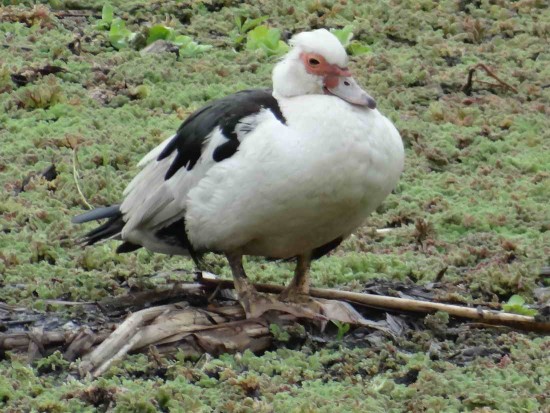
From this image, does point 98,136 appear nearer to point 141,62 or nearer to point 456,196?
point 141,62

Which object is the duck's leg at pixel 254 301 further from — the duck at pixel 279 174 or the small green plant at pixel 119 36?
the small green plant at pixel 119 36

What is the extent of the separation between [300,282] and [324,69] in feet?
3.24

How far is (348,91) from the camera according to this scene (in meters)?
6.31

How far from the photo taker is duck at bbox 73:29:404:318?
19.5 feet

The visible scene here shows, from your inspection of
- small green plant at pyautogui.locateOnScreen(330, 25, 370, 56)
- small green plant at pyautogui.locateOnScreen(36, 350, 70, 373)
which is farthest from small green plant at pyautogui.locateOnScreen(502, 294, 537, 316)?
small green plant at pyautogui.locateOnScreen(330, 25, 370, 56)

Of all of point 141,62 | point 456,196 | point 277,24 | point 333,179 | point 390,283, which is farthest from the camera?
point 277,24

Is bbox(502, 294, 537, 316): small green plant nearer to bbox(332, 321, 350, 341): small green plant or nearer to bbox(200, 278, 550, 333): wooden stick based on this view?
bbox(200, 278, 550, 333): wooden stick

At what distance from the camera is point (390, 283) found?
7113 millimetres

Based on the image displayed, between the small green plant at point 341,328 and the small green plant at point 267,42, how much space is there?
4.61 meters

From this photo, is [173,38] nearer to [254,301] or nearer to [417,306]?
[254,301]

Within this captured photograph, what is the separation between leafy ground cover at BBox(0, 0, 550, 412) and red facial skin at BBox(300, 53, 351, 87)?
3.77 ft

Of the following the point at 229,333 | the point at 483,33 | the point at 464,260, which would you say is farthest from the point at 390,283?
the point at 483,33

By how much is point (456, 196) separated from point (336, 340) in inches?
96.9

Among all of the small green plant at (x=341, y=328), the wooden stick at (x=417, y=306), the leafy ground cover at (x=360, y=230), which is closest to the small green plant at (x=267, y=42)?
the leafy ground cover at (x=360, y=230)
